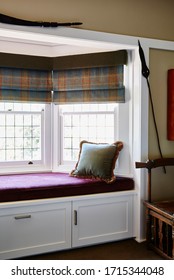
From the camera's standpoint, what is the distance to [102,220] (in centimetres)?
305

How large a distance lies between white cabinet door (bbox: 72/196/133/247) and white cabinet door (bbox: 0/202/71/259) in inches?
4.3

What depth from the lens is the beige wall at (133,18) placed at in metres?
2.64

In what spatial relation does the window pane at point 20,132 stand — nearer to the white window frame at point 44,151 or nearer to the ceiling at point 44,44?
the white window frame at point 44,151

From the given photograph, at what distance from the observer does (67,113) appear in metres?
3.54

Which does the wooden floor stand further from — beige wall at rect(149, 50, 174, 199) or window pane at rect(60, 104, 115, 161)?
window pane at rect(60, 104, 115, 161)

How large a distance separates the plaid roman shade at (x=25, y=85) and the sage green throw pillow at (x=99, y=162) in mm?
873

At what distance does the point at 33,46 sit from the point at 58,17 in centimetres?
82

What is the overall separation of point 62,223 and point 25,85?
1649mm

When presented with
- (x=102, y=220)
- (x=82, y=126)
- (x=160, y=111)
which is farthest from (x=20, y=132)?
(x=160, y=111)

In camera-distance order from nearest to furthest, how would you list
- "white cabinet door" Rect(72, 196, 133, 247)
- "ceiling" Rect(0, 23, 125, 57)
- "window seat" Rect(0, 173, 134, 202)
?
"ceiling" Rect(0, 23, 125, 57), "window seat" Rect(0, 173, 134, 202), "white cabinet door" Rect(72, 196, 133, 247)

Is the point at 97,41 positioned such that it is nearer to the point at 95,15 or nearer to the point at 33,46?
the point at 95,15

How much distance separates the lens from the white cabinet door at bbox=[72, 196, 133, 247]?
2.94 metres

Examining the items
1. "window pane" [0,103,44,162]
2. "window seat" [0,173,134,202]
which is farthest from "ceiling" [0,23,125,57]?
"window seat" [0,173,134,202]

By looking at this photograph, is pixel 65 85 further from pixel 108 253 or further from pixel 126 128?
pixel 108 253
